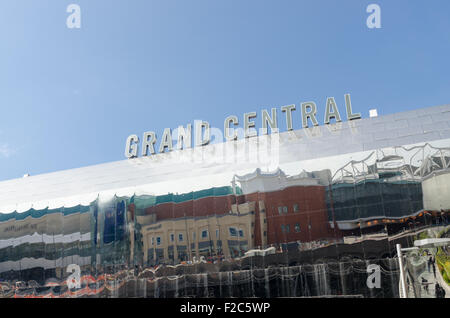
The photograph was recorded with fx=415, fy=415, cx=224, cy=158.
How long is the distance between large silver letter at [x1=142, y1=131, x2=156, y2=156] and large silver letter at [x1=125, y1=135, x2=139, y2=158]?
1.97 feet

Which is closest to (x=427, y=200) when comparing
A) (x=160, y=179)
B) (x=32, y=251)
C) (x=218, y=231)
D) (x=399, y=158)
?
(x=399, y=158)

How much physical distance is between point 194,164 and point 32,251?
10.4m

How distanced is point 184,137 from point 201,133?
1.09 metres

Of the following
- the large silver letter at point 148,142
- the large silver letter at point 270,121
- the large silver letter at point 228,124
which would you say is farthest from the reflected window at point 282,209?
the large silver letter at point 148,142

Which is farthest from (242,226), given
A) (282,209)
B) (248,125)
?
(248,125)

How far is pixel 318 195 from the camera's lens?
18.5m

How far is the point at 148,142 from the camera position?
24.7 meters

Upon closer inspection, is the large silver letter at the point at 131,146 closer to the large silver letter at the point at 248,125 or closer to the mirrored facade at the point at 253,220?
the mirrored facade at the point at 253,220

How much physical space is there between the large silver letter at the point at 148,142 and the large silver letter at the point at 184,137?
1763 mm

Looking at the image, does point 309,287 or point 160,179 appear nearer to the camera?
point 309,287

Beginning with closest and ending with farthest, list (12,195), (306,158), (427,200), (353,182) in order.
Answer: (427,200) → (353,182) → (306,158) → (12,195)

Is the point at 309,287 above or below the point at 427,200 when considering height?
below

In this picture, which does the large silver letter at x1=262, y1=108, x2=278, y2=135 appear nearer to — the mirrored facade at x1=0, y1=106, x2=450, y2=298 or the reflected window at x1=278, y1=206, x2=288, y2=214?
the mirrored facade at x1=0, y1=106, x2=450, y2=298

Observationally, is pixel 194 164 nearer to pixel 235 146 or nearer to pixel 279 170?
pixel 235 146
